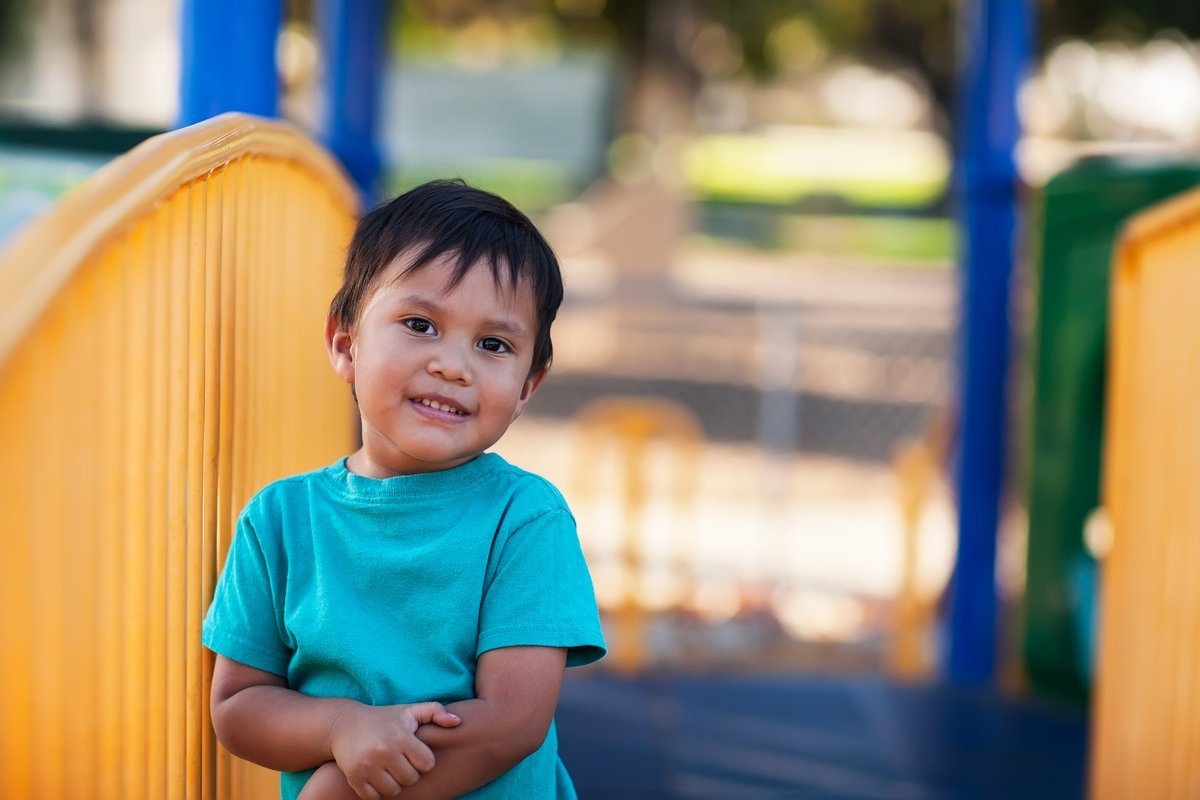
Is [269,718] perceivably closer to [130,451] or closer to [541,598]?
[541,598]

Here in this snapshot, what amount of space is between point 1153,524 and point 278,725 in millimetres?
1666

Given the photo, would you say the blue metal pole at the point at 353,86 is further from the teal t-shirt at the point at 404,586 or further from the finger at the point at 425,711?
the finger at the point at 425,711

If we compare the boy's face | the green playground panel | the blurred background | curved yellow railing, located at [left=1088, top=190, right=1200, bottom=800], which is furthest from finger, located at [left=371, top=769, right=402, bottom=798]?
the green playground panel

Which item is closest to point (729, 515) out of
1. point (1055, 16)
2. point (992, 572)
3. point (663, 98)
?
point (992, 572)

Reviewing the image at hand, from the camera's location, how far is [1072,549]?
4.30 metres

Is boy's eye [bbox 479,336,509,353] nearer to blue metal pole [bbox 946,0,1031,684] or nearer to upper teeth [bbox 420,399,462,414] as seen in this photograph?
upper teeth [bbox 420,399,462,414]

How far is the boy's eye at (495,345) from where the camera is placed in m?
1.63

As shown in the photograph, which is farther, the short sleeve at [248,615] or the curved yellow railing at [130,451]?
the short sleeve at [248,615]

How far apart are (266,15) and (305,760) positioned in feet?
4.93

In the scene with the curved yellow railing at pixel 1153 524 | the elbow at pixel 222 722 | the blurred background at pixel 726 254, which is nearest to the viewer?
the elbow at pixel 222 722

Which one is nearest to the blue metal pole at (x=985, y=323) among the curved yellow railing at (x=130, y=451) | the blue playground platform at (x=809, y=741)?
the blue playground platform at (x=809, y=741)

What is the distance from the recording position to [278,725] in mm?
1562

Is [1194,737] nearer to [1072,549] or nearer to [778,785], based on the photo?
[778,785]

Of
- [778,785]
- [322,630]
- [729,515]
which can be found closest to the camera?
[322,630]
